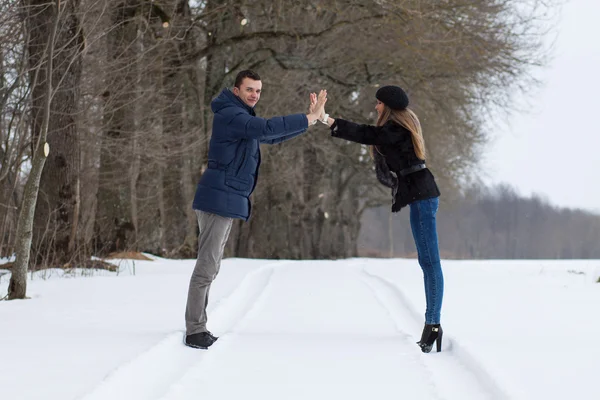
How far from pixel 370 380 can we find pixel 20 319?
11.7ft

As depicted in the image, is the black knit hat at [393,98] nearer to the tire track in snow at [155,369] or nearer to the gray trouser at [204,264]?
the gray trouser at [204,264]

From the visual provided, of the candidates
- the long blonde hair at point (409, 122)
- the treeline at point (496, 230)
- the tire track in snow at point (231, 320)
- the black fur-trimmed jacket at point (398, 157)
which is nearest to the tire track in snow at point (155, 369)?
the tire track in snow at point (231, 320)

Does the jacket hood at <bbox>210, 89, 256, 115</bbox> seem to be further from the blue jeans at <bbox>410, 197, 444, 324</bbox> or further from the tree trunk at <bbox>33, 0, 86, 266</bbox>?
the tree trunk at <bbox>33, 0, 86, 266</bbox>

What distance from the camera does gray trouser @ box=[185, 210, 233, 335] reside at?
6.24 meters

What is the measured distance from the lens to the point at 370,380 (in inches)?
201

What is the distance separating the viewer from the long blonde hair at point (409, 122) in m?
6.36

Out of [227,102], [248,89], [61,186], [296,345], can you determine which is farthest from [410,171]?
[61,186]

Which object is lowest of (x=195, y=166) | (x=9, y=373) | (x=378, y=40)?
(x=9, y=373)

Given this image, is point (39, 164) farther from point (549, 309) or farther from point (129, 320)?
point (549, 309)

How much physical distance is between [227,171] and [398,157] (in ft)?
4.42

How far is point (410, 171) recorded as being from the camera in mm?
6375

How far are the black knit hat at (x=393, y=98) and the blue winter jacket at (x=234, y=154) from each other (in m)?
0.70

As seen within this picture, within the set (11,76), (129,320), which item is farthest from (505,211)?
(129,320)

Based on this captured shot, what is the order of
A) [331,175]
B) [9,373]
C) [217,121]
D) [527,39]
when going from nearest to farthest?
[9,373], [217,121], [527,39], [331,175]
